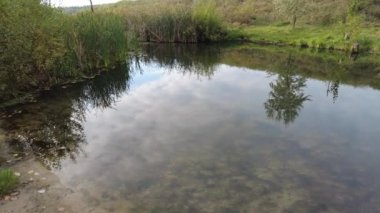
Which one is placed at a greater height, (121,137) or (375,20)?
(375,20)

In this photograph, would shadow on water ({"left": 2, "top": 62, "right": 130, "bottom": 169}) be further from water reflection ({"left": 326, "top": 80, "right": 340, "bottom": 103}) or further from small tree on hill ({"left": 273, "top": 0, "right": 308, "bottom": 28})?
small tree on hill ({"left": 273, "top": 0, "right": 308, "bottom": 28})

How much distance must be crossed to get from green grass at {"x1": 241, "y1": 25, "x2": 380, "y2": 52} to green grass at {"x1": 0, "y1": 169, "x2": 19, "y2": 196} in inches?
1106

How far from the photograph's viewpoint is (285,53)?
93.0 feet

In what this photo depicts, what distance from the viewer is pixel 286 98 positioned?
15.2 m

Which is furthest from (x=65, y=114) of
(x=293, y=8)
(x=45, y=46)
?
(x=293, y=8)

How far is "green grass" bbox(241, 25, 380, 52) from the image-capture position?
2920 cm

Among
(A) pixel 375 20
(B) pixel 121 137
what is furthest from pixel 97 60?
(A) pixel 375 20

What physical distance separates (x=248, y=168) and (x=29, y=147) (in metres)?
6.10

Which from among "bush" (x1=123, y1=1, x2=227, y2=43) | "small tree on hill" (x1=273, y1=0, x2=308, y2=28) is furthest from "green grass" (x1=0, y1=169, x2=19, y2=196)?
"small tree on hill" (x1=273, y1=0, x2=308, y2=28)

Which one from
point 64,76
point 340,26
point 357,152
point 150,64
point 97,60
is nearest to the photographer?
point 357,152

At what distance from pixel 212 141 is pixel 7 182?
5.53 m

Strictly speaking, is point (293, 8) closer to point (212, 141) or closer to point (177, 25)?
point (177, 25)

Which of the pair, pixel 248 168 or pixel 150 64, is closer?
pixel 248 168

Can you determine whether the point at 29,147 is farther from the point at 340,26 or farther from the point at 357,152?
the point at 340,26
